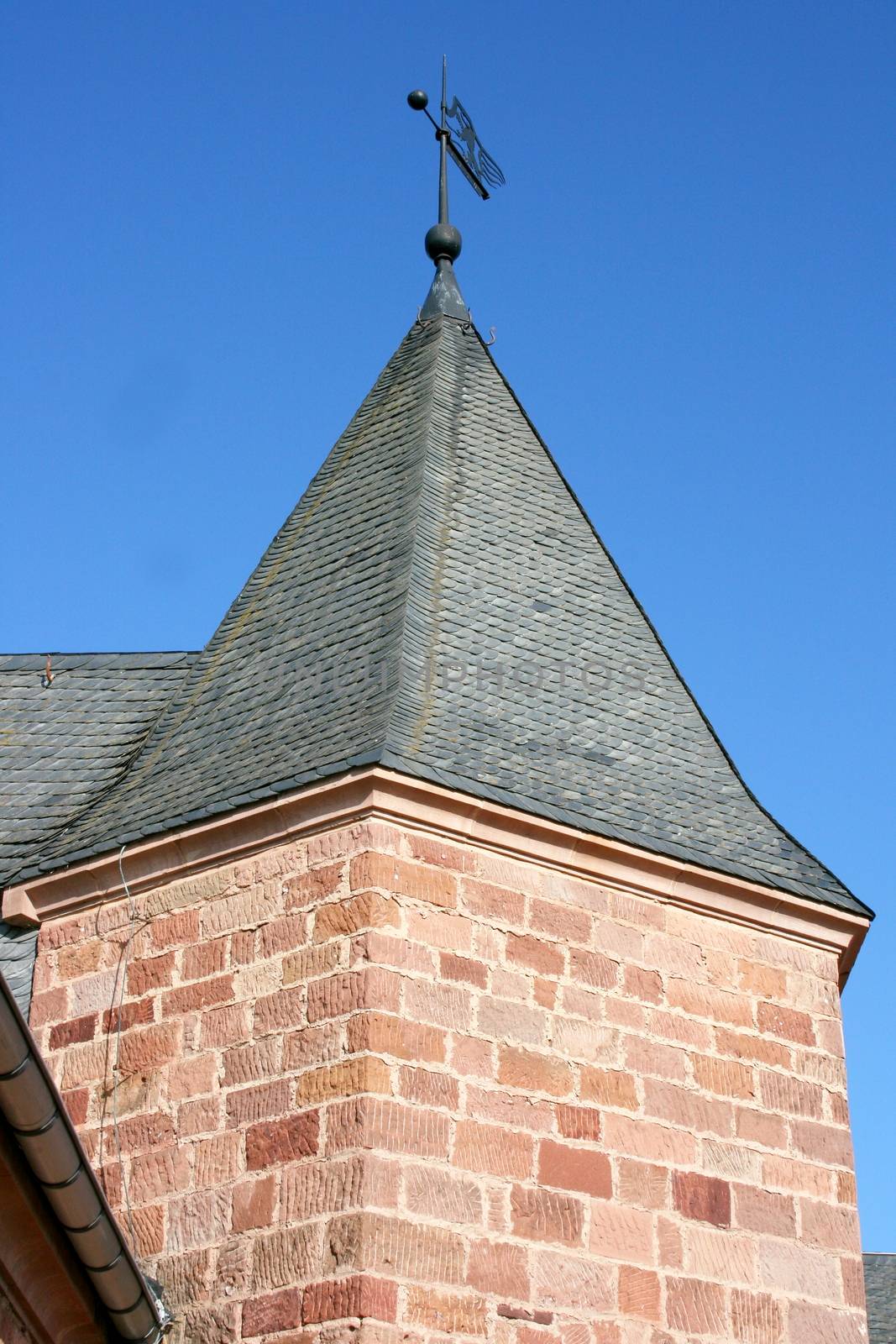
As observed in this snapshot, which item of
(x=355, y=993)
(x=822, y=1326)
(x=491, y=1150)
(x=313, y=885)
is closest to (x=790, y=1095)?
(x=822, y=1326)

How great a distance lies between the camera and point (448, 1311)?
6676 mm

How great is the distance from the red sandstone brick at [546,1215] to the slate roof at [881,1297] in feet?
17.4

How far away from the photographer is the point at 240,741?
849 cm

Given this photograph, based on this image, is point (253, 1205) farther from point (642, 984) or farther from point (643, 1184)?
point (642, 984)

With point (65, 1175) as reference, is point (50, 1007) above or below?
above

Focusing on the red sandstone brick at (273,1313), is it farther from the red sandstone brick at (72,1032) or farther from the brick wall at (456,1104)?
the red sandstone brick at (72,1032)

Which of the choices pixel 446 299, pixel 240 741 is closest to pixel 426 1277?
pixel 240 741

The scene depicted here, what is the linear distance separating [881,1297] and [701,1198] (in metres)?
6.01

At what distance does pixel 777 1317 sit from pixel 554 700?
2612 mm

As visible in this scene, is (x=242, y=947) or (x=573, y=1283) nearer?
(x=573, y=1283)

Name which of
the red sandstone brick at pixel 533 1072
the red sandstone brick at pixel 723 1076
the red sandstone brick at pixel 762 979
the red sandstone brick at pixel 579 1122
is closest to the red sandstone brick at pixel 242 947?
the red sandstone brick at pixel 533 1072

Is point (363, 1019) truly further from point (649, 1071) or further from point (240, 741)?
point (240, 741)

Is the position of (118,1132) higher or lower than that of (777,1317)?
higher

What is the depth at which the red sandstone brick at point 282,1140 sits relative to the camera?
6969mm
